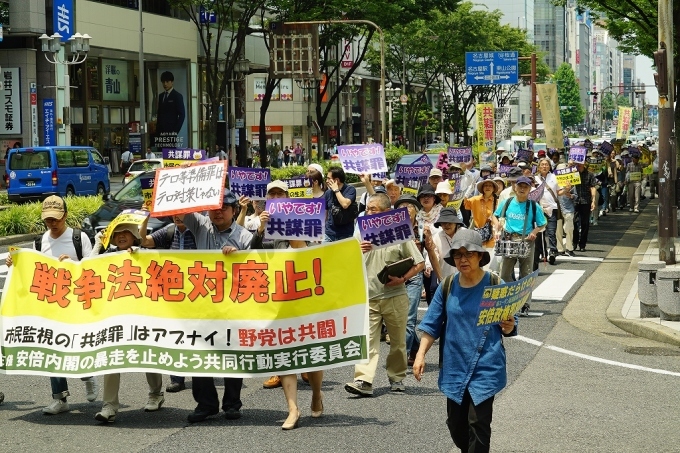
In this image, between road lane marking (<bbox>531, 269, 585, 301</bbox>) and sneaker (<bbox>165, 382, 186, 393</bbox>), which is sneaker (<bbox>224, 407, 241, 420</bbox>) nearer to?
sneaker (<bbox>165, 382, 186, 393</bbox>)

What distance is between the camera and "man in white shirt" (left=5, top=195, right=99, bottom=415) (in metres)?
8.61

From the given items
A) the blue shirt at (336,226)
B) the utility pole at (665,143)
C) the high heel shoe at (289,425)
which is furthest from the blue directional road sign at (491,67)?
the high heel shoe at (289,425)

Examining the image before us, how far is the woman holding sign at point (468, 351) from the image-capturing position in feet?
20.2


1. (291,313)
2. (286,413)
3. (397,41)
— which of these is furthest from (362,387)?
(397,41)

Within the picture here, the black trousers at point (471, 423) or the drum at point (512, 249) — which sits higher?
the drum at point (512, 249)

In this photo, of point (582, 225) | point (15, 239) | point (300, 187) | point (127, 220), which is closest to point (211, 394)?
point (127, 220)

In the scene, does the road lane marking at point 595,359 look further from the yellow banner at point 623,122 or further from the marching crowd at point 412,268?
the yellow banner at point 623,122

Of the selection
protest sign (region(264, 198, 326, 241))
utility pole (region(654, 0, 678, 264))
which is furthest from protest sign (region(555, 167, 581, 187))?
protest sign (region(264, 198, 326, 241))

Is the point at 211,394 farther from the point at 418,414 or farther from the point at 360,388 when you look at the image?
the point at 418,414

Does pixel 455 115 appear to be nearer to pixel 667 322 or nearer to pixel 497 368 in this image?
pixel 667 322

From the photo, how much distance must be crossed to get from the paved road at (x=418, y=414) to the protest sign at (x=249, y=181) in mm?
2690

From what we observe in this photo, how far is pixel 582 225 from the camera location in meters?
22.4

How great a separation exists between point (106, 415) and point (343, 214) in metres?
3.96

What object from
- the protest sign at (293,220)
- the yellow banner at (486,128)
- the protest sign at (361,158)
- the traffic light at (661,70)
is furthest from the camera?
the yellow banner at (486,128)
